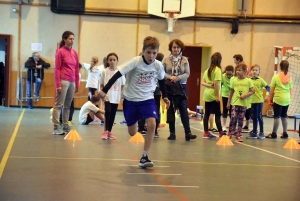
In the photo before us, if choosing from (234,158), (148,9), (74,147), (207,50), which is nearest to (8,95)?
(148,9)

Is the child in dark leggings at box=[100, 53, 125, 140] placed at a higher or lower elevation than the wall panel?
lower

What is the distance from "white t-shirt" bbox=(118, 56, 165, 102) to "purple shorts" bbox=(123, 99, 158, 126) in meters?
0.06

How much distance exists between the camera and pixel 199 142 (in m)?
8.73

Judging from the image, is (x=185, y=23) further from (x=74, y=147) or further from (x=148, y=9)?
(x=74, y=147)

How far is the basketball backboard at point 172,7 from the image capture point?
17.4 m

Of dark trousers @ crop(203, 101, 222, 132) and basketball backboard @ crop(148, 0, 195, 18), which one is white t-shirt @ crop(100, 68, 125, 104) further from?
basketball backboard @ crop(148, 0, 195, 18)

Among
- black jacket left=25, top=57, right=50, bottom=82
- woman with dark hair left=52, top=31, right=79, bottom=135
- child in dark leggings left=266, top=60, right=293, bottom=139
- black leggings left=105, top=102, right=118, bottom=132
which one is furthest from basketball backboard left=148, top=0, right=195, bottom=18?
black leggings left=105, top=102, right=118, bottom=132

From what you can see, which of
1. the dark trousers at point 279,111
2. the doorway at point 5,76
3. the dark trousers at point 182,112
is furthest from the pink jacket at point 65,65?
the doorway at point 5,76

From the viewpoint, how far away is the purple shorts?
19.9 feet

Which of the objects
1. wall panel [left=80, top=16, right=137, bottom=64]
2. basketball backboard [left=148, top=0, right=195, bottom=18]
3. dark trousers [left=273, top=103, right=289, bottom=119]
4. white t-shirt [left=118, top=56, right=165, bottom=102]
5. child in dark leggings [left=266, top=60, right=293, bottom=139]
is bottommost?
dark trousers [left=273, top=103, right=289, bottom=119]

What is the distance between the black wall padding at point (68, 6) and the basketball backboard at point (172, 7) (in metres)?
2.36

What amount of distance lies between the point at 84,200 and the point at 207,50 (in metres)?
15.0

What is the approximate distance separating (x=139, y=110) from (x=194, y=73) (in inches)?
511

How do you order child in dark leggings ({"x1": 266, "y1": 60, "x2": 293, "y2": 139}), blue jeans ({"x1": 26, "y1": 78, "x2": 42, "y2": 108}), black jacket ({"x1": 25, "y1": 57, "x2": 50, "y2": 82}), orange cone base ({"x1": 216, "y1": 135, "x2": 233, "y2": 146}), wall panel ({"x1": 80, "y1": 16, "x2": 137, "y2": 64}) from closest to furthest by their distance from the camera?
orange cone base ({"x1": 216, "y1": 135, "x2": 233, "y2": 146}) < child in dark leggings ({"x1": 266, "y1": 60, "x2": 293, "y2": 139}) < black jacket ({"x1": 25, "y1": 57, "x2": 50, "y2": 82}) < blue jeans ({"x1": 26, "y1": 78, "x2": 42, "y2": 108}) < wall panel ({"x1": 80, "y1": 16, "x2": 137, "y2": 64})
